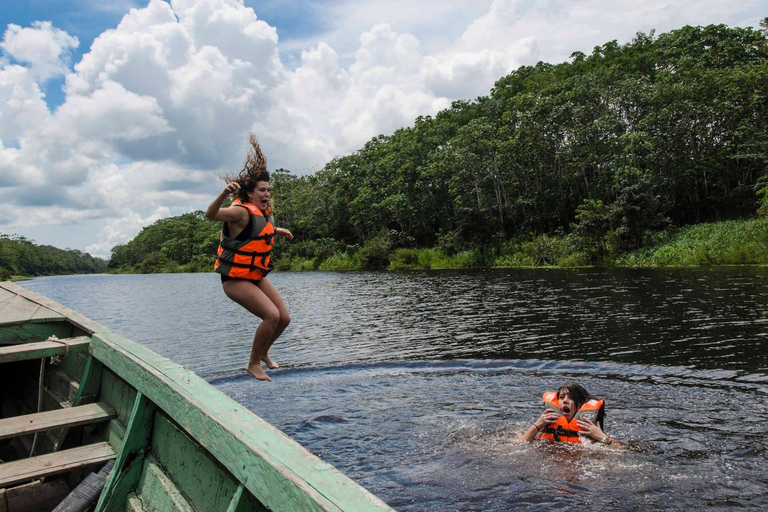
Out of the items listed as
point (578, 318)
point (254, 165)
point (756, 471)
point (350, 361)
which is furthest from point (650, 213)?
point (254, 165)

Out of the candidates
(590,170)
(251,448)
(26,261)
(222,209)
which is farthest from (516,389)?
(26,261)

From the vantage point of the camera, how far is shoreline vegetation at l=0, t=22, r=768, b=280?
116 feet

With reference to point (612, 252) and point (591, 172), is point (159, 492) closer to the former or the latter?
point (612, 252)

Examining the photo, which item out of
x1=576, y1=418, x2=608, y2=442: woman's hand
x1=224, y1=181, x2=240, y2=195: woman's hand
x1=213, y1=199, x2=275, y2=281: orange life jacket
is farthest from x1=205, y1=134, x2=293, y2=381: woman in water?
x1=576, y1=418, x2=608, y2=442: woman's hand

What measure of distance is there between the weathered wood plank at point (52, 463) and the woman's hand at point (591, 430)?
17.4 feet

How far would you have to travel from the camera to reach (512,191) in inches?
1933

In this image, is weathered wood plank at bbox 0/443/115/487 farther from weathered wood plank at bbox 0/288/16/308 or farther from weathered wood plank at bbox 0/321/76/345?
weathered wood plank at bbox 0/288/16/308

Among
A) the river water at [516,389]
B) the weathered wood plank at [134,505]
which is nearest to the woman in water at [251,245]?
the weathered wood plank at [134,505]

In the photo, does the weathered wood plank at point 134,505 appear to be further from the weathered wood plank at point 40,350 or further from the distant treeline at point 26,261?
the distant treeline at point 26,261

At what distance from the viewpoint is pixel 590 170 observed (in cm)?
4506

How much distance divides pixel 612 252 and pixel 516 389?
Answer: 30144 mm

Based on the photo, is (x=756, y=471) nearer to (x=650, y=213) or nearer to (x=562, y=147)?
(x=650, y=213)

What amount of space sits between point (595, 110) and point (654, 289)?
25.5m

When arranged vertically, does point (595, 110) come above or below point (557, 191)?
above
